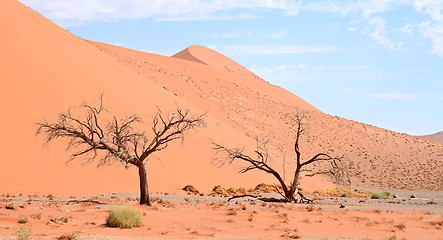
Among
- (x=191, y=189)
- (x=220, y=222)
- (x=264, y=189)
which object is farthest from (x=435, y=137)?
(x=220, y=222)

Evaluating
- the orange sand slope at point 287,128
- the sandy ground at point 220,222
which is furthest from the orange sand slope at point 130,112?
the sandy ground at point 220,222

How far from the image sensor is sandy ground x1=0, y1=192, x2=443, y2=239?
1236 centimetres

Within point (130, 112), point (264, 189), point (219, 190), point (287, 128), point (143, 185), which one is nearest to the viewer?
point (143, 185)

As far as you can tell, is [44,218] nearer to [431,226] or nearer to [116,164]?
[431,226]

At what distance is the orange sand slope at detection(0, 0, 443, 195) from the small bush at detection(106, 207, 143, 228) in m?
5.09

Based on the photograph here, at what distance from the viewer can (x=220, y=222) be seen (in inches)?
588

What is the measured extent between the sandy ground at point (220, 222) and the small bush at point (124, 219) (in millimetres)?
260

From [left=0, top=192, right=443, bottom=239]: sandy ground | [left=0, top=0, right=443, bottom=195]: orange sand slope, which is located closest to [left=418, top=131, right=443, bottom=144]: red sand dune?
[left=0, top=0, right=443, bottom=195]: orange sand slope

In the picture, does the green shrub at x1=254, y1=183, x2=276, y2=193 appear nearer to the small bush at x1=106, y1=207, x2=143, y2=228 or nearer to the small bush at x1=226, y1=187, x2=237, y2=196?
the small bush at x1=226, y1=187, x2=237, y2=196

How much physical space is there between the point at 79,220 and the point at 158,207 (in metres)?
4.63

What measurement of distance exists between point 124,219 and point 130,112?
1986 cm

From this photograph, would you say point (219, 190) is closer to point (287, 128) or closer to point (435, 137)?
point (287, 128)

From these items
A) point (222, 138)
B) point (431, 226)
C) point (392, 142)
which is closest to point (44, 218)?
point (431, 226)

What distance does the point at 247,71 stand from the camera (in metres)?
95.6
